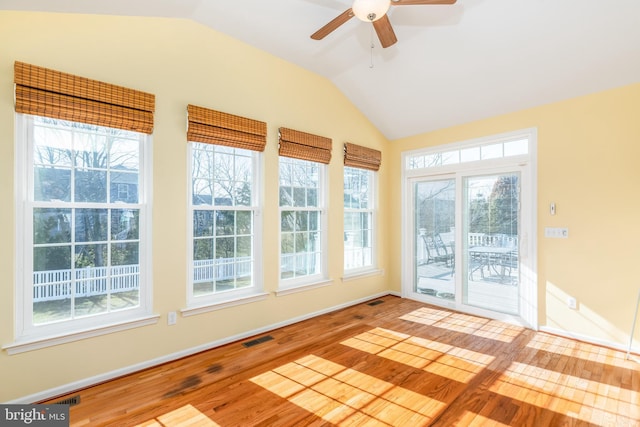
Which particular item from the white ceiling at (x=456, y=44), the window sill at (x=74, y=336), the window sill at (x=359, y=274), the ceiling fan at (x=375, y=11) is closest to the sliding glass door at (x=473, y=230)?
the window sill at (x=359, y=274)

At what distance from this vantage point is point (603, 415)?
2029 mm

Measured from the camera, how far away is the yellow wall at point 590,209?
9.80ft

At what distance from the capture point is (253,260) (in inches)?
136

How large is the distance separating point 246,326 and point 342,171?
93.5 inches

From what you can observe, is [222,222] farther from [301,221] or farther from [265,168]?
[301,221]

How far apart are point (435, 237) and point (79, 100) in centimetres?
438

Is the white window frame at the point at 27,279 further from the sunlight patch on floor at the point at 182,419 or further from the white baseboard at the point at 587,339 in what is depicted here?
the white baseboard at the point at 587,339

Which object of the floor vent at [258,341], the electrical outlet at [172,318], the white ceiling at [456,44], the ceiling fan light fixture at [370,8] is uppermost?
the white ceiling at [456,44]

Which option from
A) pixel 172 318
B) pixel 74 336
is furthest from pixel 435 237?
pixel 74 336

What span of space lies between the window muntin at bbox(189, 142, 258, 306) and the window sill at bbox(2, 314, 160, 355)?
1.45 ft

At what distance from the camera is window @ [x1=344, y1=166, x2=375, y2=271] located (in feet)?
14.7

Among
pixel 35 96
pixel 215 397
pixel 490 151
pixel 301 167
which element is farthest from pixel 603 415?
pixel 35 96

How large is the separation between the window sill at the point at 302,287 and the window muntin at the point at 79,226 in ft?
4.67

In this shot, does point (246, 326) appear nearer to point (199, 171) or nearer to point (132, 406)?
point (132, 406)
